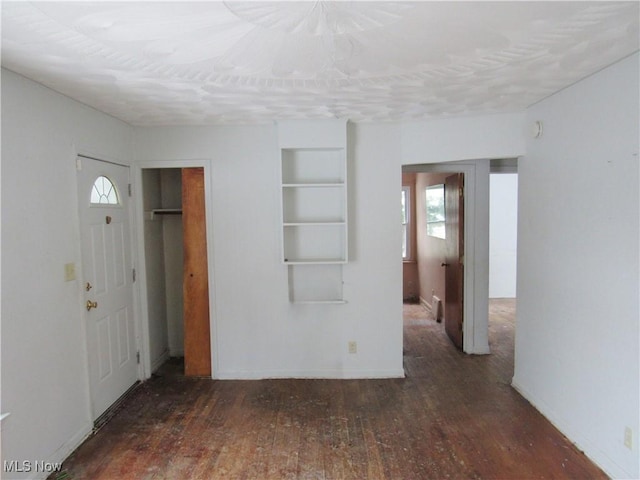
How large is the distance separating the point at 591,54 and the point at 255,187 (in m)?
2.53

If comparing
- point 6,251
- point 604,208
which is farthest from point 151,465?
point 604,208

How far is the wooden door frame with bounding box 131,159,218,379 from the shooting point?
3.42 meters

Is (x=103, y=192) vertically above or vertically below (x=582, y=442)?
above

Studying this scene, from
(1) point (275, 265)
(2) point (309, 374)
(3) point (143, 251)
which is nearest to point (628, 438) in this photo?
(2) point (309, 374)

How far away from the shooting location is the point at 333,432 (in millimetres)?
2654

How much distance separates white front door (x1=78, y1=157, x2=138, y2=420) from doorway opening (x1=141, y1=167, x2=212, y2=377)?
280 millimetres

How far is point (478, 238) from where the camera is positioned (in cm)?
402

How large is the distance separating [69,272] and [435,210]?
4.97 m

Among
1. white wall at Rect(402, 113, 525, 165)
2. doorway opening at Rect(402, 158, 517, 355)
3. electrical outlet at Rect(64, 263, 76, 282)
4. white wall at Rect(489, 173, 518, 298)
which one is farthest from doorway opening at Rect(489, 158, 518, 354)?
electrical outlet at Rect(64, 263, 76, 282)

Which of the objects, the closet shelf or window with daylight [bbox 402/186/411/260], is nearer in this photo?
the closet shelf

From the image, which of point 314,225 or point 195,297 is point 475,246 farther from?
point 195,297

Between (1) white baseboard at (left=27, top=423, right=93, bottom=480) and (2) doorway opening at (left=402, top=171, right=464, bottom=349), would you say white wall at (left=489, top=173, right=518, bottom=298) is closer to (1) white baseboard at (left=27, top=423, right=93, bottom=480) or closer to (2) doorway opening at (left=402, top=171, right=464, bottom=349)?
(2) doorway opening at (left=402, top=171, right=464, bottom=349)

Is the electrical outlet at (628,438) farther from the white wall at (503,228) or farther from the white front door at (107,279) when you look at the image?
the white wall at (503,228)

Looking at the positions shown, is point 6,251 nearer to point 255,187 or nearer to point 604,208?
point 255,187
